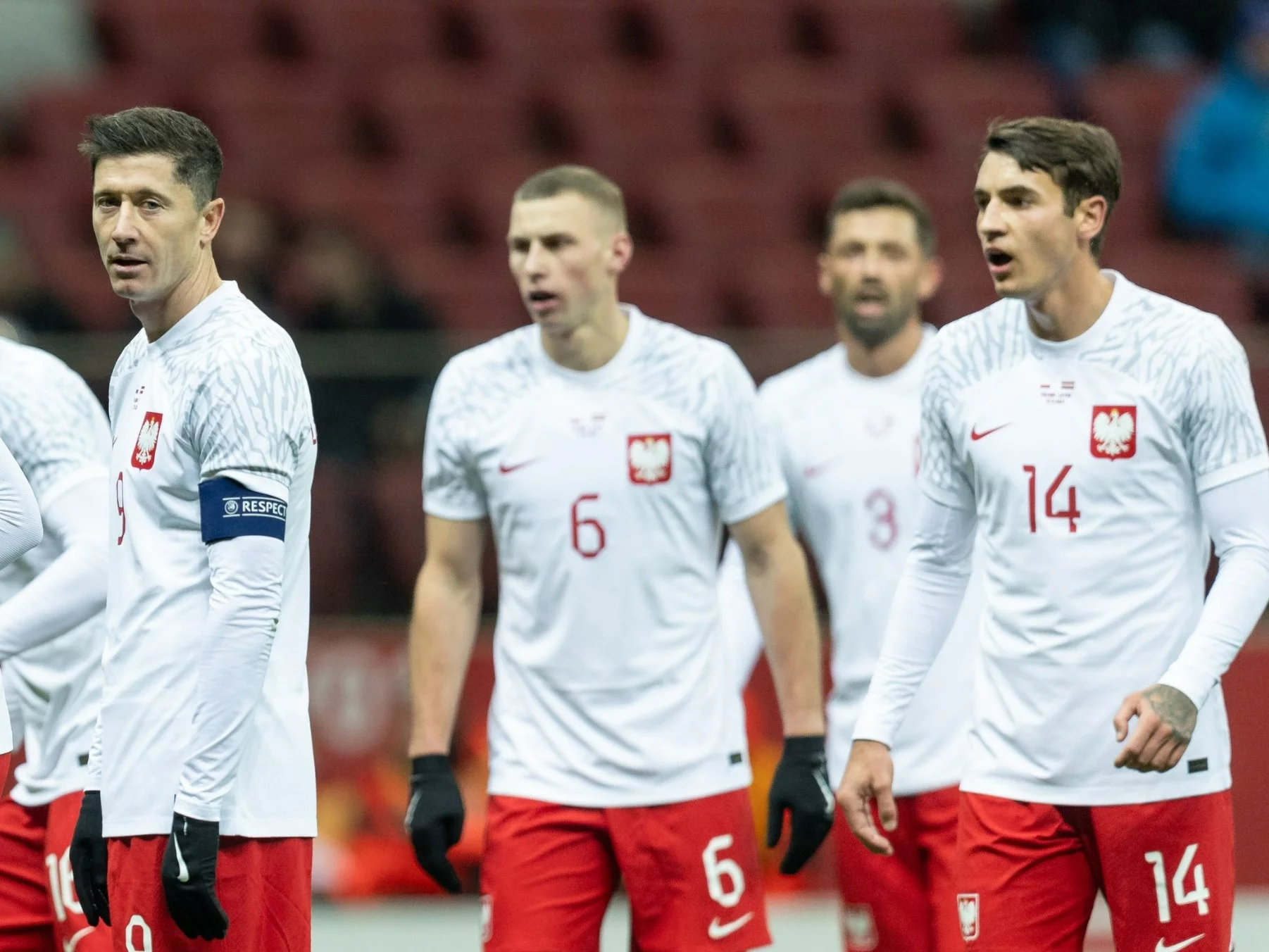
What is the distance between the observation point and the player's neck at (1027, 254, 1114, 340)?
4.69 metres

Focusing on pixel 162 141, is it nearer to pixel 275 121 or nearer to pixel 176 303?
pixel 176 303

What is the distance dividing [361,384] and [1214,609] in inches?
213

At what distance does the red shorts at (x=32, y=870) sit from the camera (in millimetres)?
5074

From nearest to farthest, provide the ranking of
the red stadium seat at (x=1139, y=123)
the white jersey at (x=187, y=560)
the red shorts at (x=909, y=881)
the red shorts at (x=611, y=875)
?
the white jersey at (x=187, y=560) < the red shorts at (x=611, y=875) < the red shorts at (x=909, y=881) < the red stadium seat at (x=1139, y=123)

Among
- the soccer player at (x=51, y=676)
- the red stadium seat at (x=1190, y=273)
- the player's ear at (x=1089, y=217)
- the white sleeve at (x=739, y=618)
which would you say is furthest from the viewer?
the red stadium seat at (x=1190, y=273)

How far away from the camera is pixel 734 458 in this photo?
552cm

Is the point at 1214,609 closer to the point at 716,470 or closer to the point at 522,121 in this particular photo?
the point at 716,470

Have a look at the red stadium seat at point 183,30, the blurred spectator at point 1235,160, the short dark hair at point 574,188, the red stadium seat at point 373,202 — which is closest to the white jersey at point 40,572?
the short dark hair at point 574,188

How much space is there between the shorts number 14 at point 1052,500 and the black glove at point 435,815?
1.67m

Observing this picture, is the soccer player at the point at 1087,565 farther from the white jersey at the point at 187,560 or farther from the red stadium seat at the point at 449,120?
the red stadium seat at the point at 449,120

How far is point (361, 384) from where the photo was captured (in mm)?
9234

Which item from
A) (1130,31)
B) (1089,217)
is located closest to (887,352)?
(1089,217)

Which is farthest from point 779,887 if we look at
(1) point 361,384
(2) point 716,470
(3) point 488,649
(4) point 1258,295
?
(4) point 1258,295

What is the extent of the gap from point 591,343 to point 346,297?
4.31 metres
